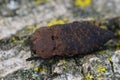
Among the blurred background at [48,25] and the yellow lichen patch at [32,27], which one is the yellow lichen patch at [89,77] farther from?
the yellow lichen patch at [32,27]

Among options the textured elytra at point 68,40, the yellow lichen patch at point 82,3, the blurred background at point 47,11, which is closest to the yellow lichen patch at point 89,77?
the textured elytra at point 68,40

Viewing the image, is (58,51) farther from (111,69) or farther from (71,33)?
(111,69)

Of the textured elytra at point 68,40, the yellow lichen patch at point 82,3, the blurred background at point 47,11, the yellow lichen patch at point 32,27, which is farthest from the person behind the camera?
the yellow lichen patch at point 82,3

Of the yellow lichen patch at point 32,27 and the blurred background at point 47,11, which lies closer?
the yellow lichen patch at point 32,27

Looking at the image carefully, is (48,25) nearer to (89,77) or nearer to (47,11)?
(47,11)

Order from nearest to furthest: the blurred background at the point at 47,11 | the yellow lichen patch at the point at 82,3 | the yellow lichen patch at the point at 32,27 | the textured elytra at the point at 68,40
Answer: the textured elytra at the point at 68,40
the yellow lichen patch at the point at 32,27
the blurred background at the point at 47,11
the yellow lichen patch at the point at 82,3

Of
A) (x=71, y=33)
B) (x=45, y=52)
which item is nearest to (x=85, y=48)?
(x=71, y=33)

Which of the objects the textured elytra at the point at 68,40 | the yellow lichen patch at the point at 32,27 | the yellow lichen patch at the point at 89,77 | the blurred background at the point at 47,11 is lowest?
the yellow lichen patch at the point at 89,77

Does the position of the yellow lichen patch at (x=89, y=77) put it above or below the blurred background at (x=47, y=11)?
below

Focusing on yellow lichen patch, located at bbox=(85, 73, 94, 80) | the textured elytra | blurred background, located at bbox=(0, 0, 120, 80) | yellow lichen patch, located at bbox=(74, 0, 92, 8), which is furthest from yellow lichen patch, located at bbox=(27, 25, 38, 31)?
yellow lichen patch, located at bbox=(85, 73, 94, 80)

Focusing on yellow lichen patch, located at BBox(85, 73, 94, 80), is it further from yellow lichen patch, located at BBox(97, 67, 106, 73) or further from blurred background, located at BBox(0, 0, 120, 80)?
yellow lichen patch, located at BBox(97, 67, 106, 73)
